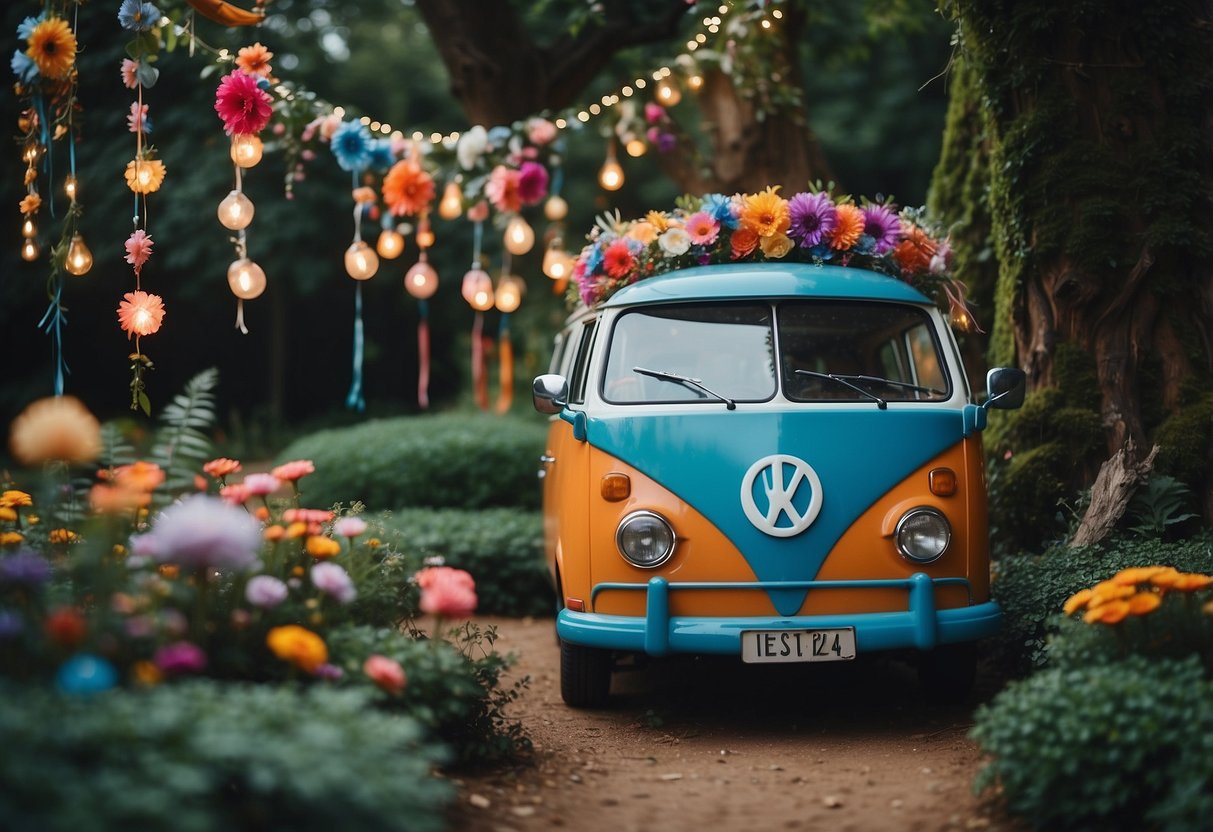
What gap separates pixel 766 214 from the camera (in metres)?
5.73

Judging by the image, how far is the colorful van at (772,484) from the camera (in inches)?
188

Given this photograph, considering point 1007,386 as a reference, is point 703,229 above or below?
A: above

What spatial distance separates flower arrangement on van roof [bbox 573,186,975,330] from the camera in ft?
18.7

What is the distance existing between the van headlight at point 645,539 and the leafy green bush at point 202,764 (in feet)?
6.14

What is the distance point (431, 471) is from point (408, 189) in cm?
332

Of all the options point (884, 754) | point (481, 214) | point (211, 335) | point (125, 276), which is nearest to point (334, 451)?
point (481, 214)

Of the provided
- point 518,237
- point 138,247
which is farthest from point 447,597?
point 518,237

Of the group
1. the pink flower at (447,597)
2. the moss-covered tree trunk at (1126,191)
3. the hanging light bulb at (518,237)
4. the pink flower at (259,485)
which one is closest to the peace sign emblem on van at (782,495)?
the pink flower at (447,597)

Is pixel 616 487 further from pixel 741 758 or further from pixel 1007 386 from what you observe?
pixel 1007 386

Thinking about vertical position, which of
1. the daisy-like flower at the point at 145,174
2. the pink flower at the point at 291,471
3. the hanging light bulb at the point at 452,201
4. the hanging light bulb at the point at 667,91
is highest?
the hanging light bulb at the point at 667,91

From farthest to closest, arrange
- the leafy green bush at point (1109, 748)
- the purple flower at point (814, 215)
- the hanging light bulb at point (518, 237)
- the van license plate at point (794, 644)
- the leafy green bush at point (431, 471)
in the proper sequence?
the leafy green bush at point (431, 471)
the hanging light bulb at point (518, 237)
the purple flower at point (814, 215)
the van license plate at point (794, 644)
the leafy green bush at point (1109, 748)

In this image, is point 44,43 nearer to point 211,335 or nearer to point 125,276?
point 125,276

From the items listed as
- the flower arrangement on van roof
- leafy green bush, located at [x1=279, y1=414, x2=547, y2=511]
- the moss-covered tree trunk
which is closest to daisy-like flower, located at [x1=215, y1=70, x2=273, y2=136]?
the flower arrangement on van roof

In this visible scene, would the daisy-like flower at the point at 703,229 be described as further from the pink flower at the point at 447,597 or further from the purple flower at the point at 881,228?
the pink flower at the point at 447,597
